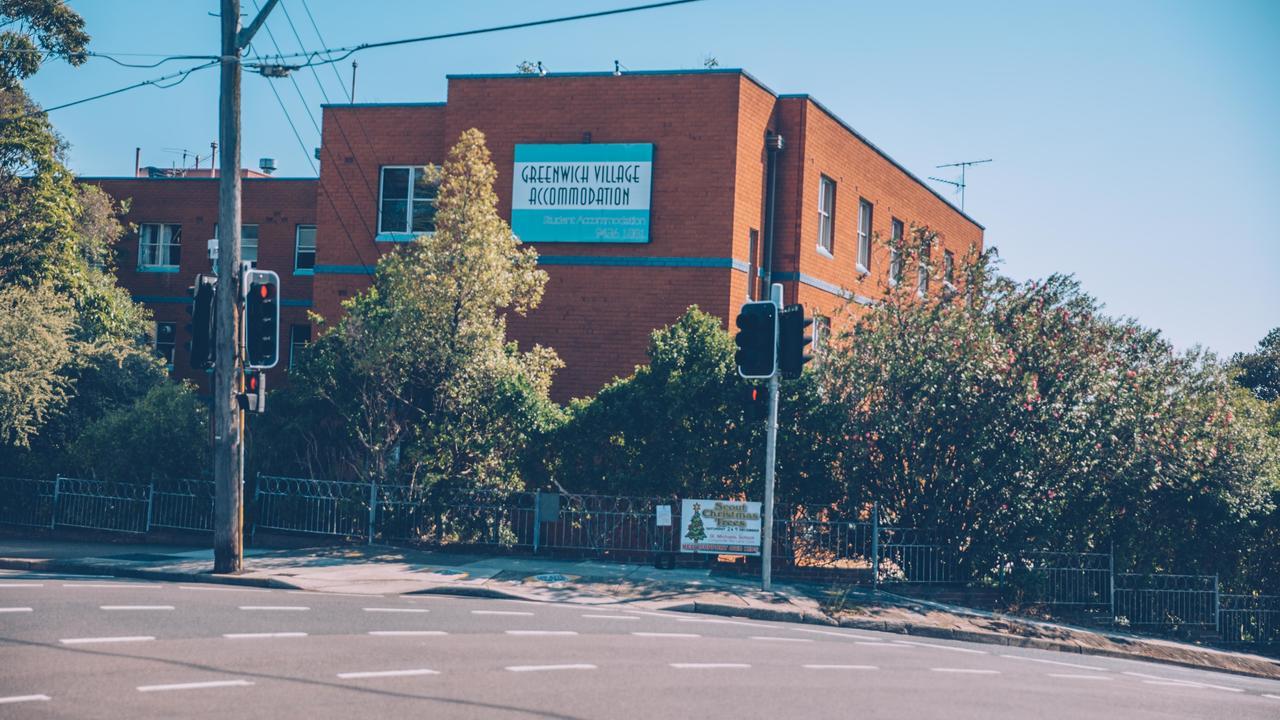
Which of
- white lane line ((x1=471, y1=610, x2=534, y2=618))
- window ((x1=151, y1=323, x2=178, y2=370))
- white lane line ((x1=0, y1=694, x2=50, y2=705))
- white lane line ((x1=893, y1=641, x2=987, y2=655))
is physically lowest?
white lane line ((x1=893, y1=641, x2=987, y2=655))

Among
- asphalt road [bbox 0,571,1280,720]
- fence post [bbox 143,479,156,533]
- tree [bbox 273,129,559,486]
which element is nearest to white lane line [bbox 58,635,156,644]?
asphalt road [bbox 0,571,1280,720]

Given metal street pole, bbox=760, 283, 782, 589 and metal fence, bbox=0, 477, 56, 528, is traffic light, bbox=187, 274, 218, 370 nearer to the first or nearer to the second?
metal fence, bbox=0, 477, 56, 528

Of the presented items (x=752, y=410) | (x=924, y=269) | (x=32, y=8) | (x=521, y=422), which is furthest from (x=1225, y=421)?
(x=32, y=8)

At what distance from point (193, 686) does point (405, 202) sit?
19.2m

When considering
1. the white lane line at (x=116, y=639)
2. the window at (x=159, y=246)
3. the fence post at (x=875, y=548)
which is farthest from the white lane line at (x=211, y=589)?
the window at (x=159, y=246)

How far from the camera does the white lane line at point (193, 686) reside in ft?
28.1

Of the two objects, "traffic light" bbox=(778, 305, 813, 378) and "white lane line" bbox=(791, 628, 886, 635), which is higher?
"traffic light" bbox=(778, 305, 813, 378)

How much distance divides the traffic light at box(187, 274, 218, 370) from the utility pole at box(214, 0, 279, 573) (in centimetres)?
11

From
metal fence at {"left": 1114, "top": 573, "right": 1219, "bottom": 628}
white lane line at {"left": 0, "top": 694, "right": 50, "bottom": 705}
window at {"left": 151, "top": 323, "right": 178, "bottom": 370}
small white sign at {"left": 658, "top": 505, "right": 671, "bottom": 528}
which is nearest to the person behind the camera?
white lane line at {"left": 0, "top": 694, "right": 50, "bottom": 705}

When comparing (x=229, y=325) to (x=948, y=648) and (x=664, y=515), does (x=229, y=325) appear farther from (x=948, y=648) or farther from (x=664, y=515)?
(x=948, y=648)

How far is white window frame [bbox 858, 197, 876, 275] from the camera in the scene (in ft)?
97.8

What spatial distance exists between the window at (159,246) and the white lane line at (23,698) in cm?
3139

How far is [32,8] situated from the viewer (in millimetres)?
29094

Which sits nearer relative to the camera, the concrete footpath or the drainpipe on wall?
the concrete footpath
